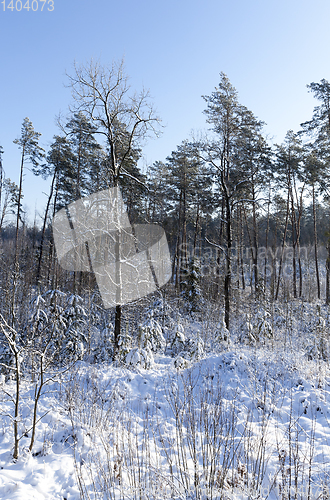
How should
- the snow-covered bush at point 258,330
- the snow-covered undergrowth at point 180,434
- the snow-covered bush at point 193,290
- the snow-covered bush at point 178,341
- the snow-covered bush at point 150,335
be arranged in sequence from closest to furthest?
the snow-covered undergrowth at point 180,434
the snow-covered bush at point 150,335
the snow-covered bush at point 178,341
the snow-covered bush at point 258,330
the snow-covered bush at point 193,290

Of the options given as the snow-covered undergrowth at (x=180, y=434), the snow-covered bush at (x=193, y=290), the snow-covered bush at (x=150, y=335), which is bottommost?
the snow-covered undergrowth at (x=180, y=434)

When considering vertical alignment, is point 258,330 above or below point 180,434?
below

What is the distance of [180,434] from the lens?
8.35ft

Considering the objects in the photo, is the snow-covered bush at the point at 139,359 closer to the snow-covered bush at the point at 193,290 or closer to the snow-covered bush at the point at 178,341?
the snow-covered bush at the point at 178,341

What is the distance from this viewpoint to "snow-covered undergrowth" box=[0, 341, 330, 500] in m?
2.71

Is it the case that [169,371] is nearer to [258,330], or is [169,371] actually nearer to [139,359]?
[139,359]

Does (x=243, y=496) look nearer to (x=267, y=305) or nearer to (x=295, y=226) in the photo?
(x=267, y=305)

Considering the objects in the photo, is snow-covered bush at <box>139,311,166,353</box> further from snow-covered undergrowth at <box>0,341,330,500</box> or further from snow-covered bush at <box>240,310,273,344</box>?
snow-covered bush at <box>240,310,273,344</box>

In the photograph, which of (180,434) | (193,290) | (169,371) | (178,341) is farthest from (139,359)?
(193,290)

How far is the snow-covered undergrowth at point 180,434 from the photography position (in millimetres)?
2707

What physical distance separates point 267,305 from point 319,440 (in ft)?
29.9

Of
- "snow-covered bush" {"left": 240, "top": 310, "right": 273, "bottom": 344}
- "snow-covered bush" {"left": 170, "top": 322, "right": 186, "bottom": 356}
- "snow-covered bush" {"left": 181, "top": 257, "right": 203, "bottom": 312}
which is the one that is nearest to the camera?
"snow-covered bush" {"left": 170, "top": 322, "right": 186, "bottom": 356}

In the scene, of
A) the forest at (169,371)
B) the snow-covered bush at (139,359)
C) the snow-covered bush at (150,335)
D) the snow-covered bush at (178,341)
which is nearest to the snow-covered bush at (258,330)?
the forest at (169,371)

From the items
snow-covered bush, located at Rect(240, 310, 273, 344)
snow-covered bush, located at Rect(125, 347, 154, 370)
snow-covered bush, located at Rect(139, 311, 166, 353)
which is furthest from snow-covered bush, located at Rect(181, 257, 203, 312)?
snow-covered bush, located at Rect(125, 347, 154, 370)
